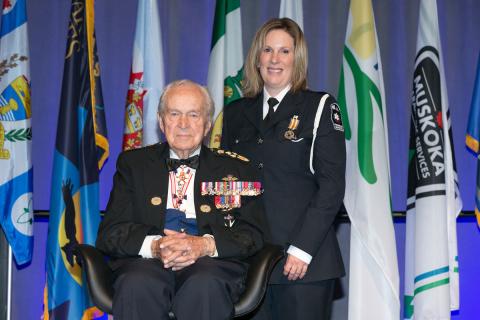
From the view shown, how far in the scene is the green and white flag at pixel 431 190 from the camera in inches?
142

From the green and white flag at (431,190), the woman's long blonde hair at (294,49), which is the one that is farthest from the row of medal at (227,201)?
the green and white flag at (431,190)

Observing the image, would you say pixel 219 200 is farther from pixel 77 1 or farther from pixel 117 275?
pixel 77 1

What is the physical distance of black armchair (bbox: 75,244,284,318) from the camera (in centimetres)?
224

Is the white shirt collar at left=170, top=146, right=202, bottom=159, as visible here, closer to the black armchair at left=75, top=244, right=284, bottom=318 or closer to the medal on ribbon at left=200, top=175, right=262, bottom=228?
the medal on ribbon at left=200, top=175, right=262, bottom=228

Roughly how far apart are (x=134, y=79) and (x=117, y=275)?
172 cm

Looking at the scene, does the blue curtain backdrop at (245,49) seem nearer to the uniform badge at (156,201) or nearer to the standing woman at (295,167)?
the standing woman at (295,167)

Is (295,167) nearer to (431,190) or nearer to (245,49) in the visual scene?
(431,190)

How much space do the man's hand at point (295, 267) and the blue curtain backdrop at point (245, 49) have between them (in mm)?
1789

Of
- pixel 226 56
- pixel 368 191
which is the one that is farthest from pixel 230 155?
pixel 226 56

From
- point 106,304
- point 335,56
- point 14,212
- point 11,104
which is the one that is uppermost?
point 335,56

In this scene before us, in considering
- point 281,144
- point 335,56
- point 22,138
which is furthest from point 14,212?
point 335,56

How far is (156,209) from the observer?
2.39 metres

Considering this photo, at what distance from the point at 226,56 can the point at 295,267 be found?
1.70 metres

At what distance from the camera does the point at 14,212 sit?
3.59 metres
